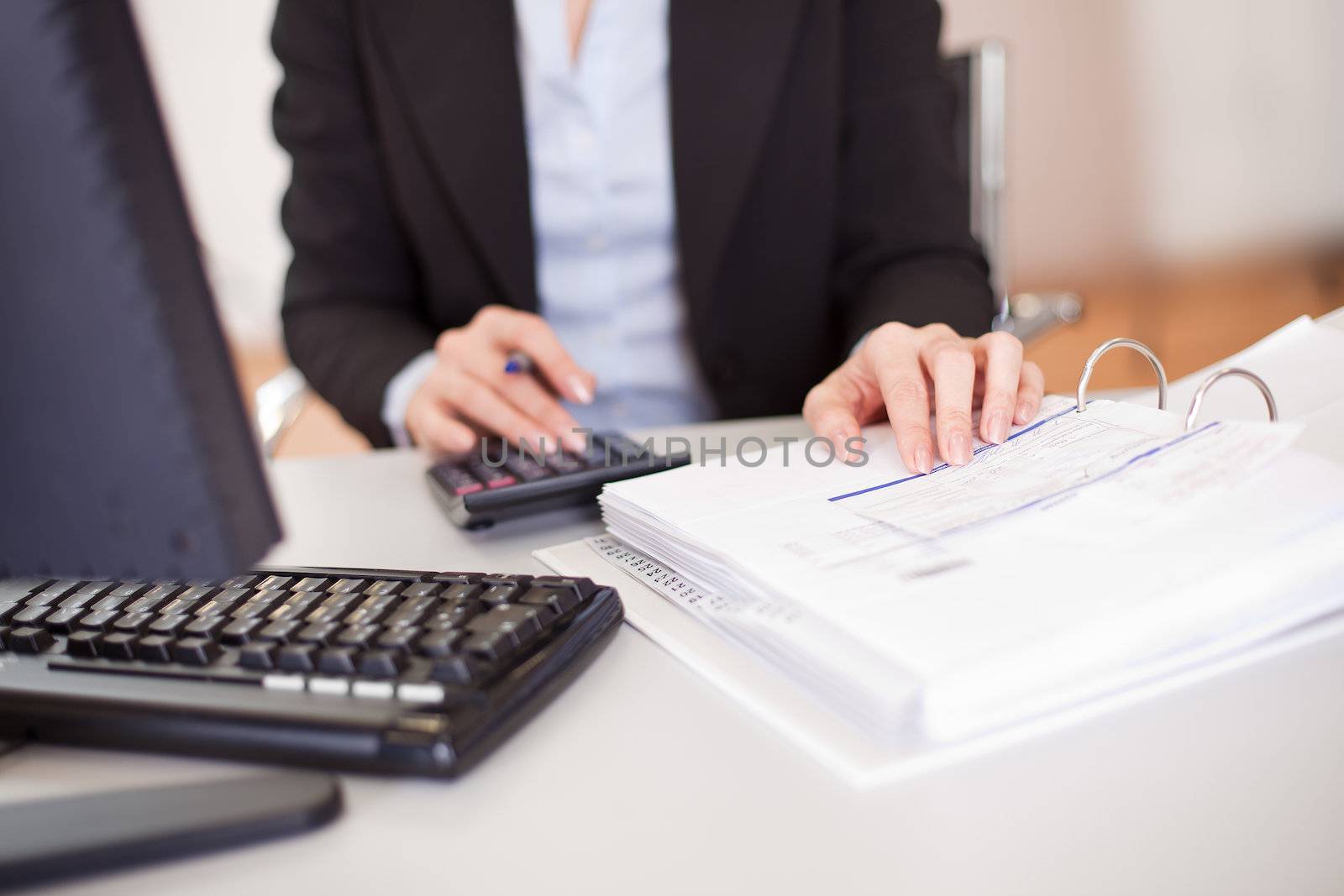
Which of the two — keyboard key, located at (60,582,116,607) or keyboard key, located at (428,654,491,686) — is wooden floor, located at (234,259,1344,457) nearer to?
keyboard key, located at (60,582,116,607)

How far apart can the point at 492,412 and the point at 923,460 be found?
0.33 meters

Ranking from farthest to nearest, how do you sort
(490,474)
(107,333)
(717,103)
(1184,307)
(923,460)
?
(1184,307)
(717,103)
(490,474)
(923,460)
(107,333)

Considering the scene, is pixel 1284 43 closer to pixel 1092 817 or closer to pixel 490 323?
pixel 490 323

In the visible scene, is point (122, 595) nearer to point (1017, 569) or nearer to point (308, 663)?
point (308, 663)

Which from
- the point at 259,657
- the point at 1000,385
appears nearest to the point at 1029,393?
the point at 1000,385

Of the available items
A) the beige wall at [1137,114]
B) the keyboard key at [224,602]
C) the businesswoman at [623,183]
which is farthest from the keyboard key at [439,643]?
the beige wall at [1137,114]

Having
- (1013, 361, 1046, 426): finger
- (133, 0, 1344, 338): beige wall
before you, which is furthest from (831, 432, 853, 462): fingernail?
(133, 0, 1344, 338): beige wall

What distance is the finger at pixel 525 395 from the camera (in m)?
0.69

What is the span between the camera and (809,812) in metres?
0.30

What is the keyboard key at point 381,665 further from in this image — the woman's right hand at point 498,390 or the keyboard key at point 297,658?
the woman's right hand at point 498,390

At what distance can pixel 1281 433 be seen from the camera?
1.43 ft

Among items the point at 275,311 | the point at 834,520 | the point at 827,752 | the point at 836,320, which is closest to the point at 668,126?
the point at 836,320

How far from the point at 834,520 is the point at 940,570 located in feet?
0.27

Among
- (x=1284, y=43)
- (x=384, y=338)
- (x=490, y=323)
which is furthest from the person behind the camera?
(x=1284, y=43)
